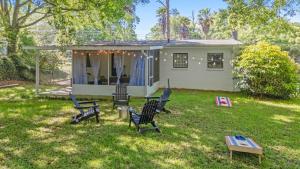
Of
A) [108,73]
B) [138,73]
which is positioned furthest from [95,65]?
[138,73]

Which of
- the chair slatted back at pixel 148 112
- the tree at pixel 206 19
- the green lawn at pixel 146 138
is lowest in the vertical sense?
the green lawn at pixel 146 138

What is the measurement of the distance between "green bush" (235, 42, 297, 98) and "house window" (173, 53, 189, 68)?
3.71 m

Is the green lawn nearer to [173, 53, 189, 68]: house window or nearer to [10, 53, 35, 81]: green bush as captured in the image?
[173, 53, 189, 68]: house window

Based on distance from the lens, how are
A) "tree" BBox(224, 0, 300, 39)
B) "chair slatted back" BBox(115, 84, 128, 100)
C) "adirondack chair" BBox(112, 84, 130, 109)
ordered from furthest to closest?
1. "tree" BBox(224, 0, 300, 39)
2. "chair slatted back" BBox(115, 84, 128, 100)
3. "adirondack chair" BBox(112, 84, 130, 109)

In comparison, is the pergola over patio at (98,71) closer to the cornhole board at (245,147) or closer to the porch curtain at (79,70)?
the porch curtain at (79,70)

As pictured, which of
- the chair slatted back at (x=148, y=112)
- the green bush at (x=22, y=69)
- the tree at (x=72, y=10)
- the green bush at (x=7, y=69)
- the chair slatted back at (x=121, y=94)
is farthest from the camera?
the green bush at (x=22, y=69)

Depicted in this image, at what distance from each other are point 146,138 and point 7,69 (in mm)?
16213

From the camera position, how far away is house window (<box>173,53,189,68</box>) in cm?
1638

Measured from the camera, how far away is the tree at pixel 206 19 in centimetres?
4647

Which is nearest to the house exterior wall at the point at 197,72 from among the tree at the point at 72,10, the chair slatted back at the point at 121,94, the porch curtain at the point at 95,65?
the tree at the point at 72,10

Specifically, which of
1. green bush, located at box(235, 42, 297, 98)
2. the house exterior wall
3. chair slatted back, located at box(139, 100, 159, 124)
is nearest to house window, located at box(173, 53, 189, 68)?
the house exterior wall

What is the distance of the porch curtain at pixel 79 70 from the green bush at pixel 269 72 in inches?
319

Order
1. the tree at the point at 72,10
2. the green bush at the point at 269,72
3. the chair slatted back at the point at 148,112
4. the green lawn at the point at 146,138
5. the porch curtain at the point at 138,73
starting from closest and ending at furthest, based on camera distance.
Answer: the green lawn at the point at 146,138
the chair slatted back at the point at 148,112
the tree at the point at 72,10
the green bush at the point at 269,72
the porch curtain at the point at 138,73

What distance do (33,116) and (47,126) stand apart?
4.96 feet
